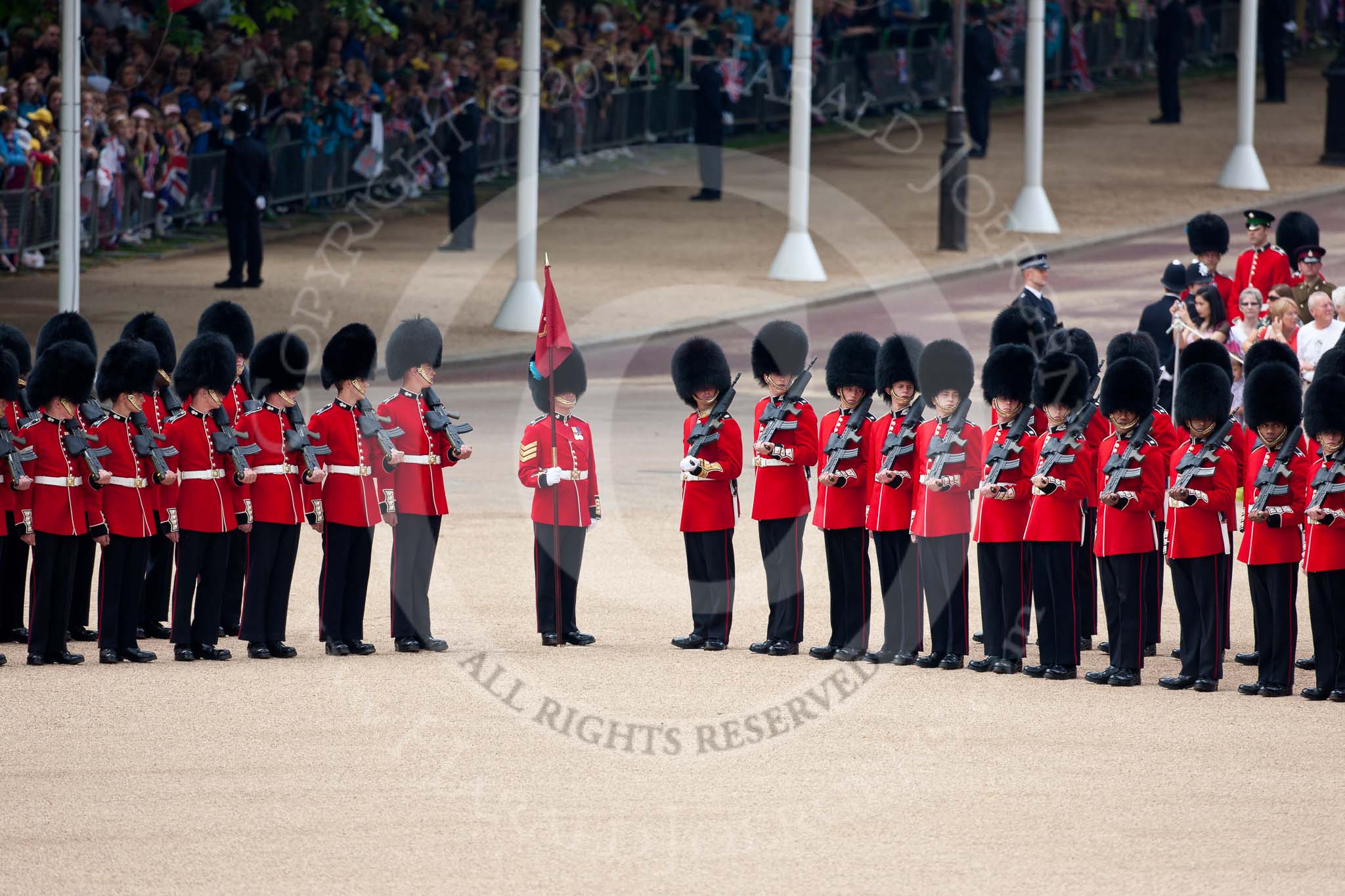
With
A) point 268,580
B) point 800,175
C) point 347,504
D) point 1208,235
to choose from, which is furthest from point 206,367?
point 800,175

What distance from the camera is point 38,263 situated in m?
18.0

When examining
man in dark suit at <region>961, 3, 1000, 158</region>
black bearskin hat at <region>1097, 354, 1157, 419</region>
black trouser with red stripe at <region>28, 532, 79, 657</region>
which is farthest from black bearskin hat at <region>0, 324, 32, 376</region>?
man in dark suit at <region>961, 3, 1000, 158</region>

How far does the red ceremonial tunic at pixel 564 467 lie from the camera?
9016mm

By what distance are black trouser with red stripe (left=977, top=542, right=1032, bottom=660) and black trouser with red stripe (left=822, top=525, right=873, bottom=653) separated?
1.59 feet

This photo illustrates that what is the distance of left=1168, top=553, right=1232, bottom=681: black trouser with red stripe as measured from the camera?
823 centimetres

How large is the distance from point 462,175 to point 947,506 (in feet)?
39.8

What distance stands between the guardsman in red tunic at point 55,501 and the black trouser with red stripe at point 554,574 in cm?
177

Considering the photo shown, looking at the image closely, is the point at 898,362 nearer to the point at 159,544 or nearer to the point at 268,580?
the point at 268,580

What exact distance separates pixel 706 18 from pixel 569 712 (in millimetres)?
18650

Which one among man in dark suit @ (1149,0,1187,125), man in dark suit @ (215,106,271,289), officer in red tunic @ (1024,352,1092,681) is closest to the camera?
officer in red tunic @ (1024,352,1092,681)

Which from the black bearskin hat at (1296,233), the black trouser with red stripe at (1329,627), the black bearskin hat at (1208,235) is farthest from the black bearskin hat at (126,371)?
the black bearskin hat at (1296,233)

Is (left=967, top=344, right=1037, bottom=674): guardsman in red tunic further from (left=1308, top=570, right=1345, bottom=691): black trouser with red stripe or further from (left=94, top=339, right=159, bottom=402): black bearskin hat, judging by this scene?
(left=94, top=339, right=159, bottom=402): black bearskin hat

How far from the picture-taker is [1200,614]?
8.33m

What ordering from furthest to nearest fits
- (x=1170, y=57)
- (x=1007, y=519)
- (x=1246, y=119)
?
1. (x=1170, y=57)
2. (x=1246, y=119)
3. (x=1007, y=519)
